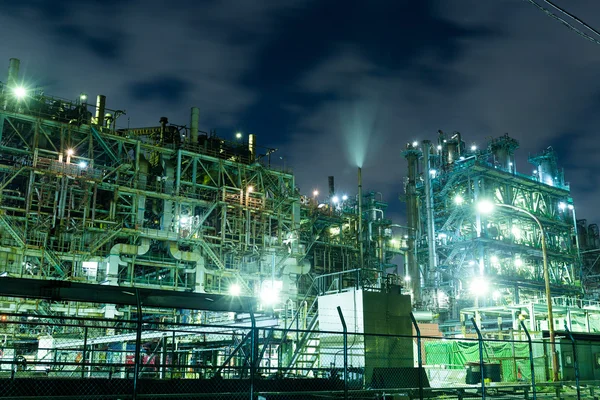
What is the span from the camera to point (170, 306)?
15508 mm

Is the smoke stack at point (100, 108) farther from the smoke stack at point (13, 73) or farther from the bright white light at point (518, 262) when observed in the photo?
the bright white light at point (518, 262)

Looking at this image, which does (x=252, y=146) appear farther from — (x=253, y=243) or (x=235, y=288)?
(x=235, y=288)

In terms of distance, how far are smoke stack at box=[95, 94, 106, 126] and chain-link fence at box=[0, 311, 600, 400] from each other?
1865 centimetres

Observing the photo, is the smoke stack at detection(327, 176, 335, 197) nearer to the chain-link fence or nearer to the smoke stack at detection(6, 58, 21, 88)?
the chain-link fence

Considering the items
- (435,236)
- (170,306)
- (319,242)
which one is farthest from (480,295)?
(170,306)

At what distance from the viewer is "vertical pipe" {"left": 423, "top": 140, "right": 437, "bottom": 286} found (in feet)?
213

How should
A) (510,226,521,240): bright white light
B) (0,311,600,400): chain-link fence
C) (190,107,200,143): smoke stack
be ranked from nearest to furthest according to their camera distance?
(0,311,600,400): chain-link fence < (190,107,200,143): smoke stack < (510,226,521,240): bright white light

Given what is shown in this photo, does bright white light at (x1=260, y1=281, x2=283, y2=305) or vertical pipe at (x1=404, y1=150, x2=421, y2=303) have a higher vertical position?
vertical pipe at (x1=404, y1=150, x2=421, y2=303)

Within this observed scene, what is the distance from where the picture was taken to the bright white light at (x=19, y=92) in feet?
155

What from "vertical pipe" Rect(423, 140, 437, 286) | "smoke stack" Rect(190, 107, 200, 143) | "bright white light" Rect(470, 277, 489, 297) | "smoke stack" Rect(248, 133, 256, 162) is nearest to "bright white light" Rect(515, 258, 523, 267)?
"bright white light" Rect(470, 277, 489, 297)

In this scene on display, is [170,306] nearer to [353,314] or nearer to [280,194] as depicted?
[353,314]

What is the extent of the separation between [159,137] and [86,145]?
8113 millimetres

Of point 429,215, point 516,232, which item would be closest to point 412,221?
point 429,215

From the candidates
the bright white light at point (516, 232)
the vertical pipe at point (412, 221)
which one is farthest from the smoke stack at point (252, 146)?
the bright white light at point (516, 232)
